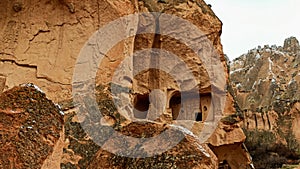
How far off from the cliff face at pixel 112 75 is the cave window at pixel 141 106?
0.03m

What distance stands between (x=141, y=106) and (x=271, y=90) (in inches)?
657

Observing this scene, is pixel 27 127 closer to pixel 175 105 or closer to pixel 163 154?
pixel 163 154

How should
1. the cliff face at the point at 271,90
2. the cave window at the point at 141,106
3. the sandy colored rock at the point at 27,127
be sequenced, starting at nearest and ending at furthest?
the sandy colored rock at the point at 27,127 → the cave window at the point at 141,106 → the cliff face at the point at 271,90

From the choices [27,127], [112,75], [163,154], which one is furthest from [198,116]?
[27,127]

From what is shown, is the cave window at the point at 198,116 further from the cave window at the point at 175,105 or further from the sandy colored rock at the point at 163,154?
the sandy colored rock at the point at 163,154

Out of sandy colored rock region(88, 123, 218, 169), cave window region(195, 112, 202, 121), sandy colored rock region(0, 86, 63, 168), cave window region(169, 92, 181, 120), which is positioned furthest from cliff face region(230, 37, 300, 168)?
sandy colored rock region(0, 86, 63, 168)

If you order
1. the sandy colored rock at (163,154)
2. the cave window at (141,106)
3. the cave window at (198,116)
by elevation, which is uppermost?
the cave window at (141,106)

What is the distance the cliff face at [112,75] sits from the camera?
7.66 ft

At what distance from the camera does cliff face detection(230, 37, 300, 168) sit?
1744cm

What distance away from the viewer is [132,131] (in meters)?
2.40

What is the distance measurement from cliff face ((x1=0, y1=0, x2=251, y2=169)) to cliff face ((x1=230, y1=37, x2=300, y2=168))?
6.72 m

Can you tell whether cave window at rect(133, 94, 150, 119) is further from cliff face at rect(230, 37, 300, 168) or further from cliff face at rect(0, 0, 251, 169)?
cliff face at rect(230, 37, 300, 168)

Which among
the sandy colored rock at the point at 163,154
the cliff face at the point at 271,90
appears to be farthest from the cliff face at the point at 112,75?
the cliff face at the point at 271,90

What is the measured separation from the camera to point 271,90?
25.6 meters
